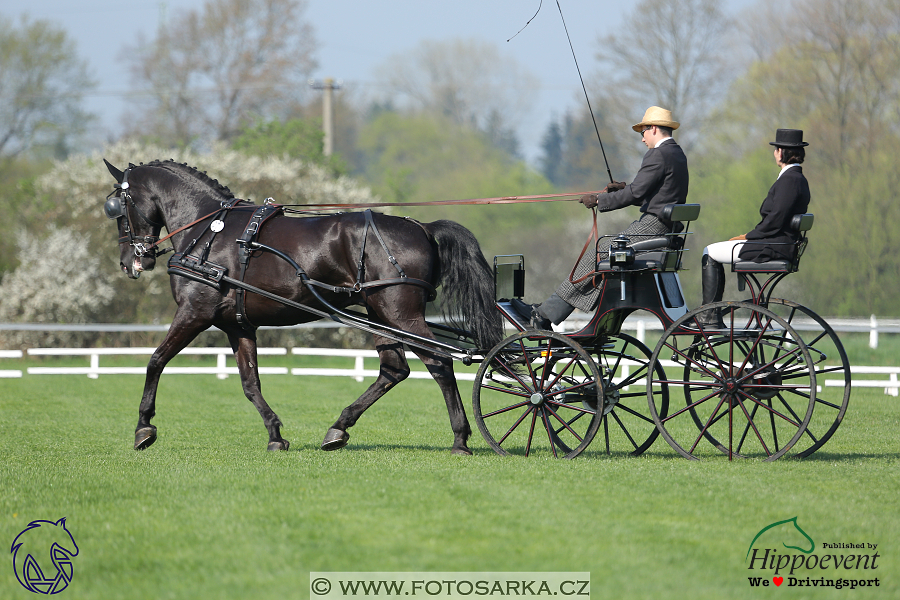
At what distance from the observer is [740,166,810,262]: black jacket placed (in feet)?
21.4

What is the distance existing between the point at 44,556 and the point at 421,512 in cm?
188

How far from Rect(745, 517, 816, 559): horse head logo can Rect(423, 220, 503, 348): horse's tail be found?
9.67 feet

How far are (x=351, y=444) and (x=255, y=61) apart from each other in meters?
30.1

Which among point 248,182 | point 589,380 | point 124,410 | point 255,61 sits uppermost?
point 255,61

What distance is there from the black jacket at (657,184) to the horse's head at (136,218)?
13.1ft

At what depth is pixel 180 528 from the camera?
475 cm

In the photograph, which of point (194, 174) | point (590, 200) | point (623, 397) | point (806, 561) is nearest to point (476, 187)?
point (623, 397)

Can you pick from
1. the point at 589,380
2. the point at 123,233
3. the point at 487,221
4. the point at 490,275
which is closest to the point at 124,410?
the point at 123,233

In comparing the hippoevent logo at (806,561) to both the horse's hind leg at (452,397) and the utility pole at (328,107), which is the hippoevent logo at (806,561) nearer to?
the horse's hind leg at (452,397)

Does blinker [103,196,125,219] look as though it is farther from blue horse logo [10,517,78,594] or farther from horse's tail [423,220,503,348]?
blue horse logo [10,517,78,594]

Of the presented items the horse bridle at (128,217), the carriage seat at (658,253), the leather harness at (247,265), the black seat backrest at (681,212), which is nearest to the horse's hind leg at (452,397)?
the leather harness at (247,265)

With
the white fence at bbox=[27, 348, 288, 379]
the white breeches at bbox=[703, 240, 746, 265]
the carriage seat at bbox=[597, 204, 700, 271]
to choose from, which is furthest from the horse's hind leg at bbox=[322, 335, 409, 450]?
the white fence at bbox=[27, 348, 288, 379]

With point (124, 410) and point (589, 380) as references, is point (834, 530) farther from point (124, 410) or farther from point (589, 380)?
point (124, 410)

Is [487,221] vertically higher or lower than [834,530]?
higher
